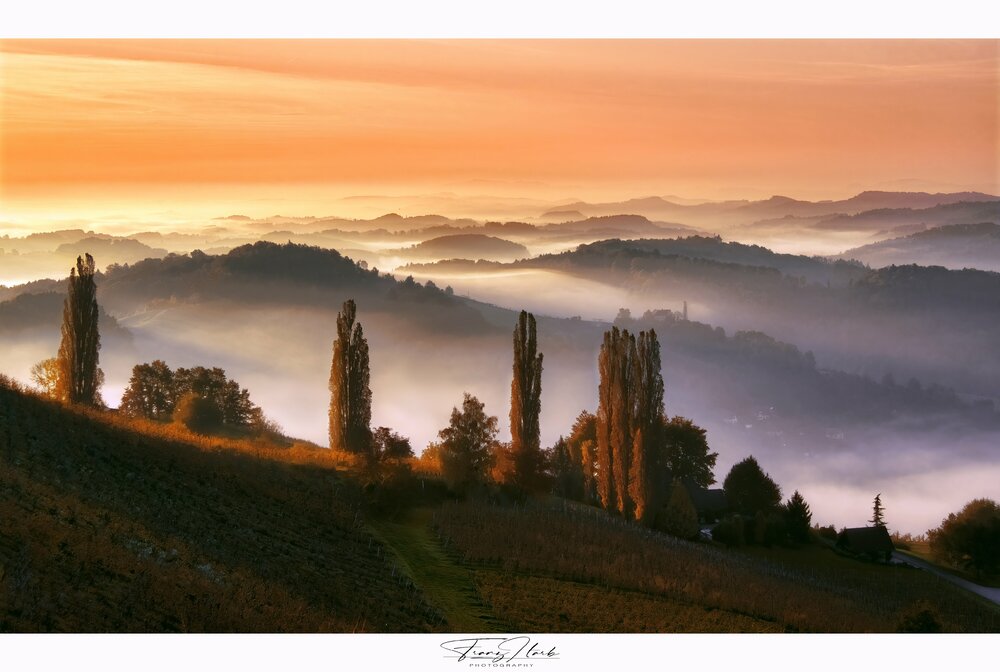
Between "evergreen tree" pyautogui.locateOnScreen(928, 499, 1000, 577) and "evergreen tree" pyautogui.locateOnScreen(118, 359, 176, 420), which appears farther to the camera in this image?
"evergreen tree" pyautogui.locateOnScreen(118, 359, 176, 420)

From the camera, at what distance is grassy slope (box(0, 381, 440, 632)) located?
1664 cm

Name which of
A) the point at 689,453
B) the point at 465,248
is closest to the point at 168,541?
the point at 465,248

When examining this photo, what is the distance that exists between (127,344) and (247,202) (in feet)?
68.2

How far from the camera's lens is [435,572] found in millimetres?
A: 21609

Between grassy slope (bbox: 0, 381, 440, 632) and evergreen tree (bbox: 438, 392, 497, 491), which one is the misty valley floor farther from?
evergreen tree (bbox: 438, 392, 497, 491)

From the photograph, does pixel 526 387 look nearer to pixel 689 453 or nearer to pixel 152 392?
pixel 689 453

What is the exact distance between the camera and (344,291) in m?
37.0

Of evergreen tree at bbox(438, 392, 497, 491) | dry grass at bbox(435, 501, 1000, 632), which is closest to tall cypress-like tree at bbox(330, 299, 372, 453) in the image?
evergreen tree at bbox(438, 392, 497, 491)

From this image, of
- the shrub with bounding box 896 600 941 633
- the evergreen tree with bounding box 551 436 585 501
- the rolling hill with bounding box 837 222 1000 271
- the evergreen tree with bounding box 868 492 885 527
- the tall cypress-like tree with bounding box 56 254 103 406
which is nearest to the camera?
the shrub with bounding box 896 600 941 633

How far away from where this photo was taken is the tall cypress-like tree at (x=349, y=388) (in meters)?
30.7

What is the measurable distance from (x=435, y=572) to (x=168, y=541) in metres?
5.40

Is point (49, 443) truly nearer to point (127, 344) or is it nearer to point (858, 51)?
point (858, 51)

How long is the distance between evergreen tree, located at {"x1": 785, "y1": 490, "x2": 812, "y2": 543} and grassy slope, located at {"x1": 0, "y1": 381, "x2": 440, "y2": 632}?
14.2 metres
